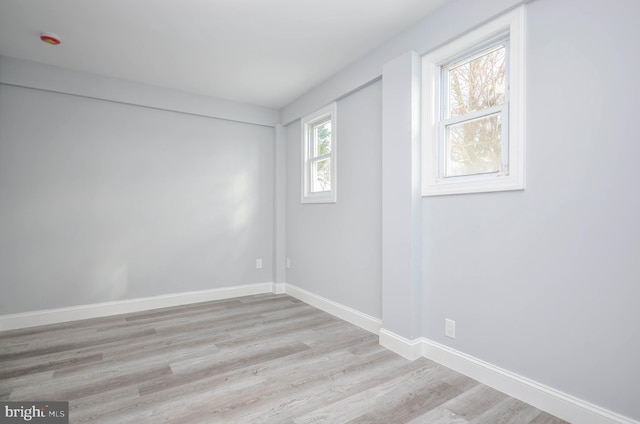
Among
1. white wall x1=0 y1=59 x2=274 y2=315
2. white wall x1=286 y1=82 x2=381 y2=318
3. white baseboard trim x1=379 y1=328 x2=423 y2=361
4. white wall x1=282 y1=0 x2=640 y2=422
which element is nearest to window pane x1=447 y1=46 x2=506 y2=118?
white wall x1=282 y1=0 x2=640 y2=422

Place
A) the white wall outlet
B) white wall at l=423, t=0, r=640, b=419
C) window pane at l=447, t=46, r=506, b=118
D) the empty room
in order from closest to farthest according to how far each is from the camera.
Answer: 1. white wall at l=423, t=0, r=640, b=419
2. the empty room
3. window pane at l=447, t=46, r=506, b=118
4. the white wall outlet

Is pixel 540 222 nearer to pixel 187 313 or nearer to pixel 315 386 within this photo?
pixel 315 386

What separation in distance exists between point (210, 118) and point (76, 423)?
3422 millimetres

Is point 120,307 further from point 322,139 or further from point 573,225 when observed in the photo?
point 573,225

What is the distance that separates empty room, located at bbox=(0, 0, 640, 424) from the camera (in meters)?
1.70

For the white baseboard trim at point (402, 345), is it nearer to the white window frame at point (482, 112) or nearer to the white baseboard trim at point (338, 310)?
the white baseboard trim at point (338, 310)

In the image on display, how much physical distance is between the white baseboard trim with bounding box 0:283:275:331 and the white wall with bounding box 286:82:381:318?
3.10ft

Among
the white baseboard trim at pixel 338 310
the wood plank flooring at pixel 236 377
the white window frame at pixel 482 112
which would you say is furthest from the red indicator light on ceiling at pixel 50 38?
the white baseboard trim at pixel 338 310

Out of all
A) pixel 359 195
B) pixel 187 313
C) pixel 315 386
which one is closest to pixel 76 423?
pixel 315 386

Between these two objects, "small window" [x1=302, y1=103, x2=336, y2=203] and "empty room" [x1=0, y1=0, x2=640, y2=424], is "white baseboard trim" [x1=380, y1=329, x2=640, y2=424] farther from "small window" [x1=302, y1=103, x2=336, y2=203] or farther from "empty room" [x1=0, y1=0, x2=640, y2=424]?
"small window" [x1=302, y1=103, x2=336, y2=203]

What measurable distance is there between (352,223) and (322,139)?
127 centimetres

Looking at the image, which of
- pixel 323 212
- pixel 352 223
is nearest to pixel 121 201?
pixel 323 212

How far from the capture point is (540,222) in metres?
1.83

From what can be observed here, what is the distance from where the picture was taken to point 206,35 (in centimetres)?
270
